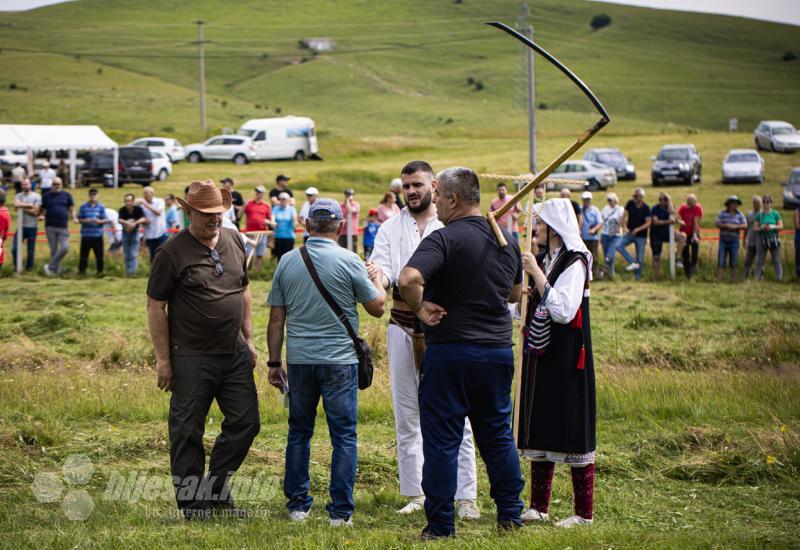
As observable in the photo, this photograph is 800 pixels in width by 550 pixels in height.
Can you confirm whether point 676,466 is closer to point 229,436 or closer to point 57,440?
point 229,436

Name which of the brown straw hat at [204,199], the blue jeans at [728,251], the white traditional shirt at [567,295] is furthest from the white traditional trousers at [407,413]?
the blue jeans at [728,251]

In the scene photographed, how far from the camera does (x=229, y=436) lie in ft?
20.8

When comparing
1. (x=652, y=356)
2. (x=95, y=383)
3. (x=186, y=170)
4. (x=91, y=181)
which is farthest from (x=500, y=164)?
(x=95, y=383)

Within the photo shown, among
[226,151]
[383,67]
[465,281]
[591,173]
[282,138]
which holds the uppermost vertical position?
[383,67]

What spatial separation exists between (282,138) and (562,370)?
4695 centimetres

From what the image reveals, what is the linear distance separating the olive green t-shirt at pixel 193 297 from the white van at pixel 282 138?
148 ft

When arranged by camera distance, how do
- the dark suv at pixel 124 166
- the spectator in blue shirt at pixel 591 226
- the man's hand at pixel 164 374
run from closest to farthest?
the man's hand at pixel 164 374 < the spectator in blue shirt at pixel 591 226 < the dark suv at pixel 124 166

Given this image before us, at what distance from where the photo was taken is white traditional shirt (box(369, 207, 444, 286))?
266 inches

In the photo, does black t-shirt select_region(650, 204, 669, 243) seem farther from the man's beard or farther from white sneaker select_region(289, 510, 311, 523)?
white sneaker select_region(289, 510, 311, 523)

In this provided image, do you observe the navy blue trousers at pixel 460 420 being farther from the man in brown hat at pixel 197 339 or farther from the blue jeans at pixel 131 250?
the blue jeans at pixel 131 250

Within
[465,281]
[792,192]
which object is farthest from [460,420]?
[792,192]

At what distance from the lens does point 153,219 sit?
19.6 m

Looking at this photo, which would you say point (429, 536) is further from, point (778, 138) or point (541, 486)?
point (778, 138)

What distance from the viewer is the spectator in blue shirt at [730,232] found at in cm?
1941
